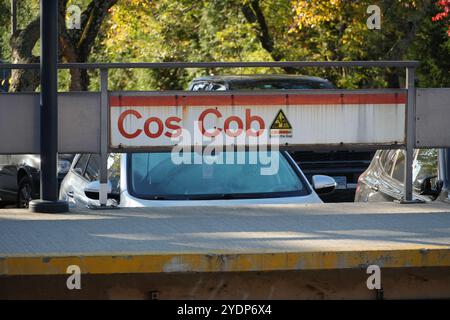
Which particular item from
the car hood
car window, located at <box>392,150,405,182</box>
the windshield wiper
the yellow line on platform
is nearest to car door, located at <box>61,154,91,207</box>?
the car hood

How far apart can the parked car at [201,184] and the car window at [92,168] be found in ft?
3.06

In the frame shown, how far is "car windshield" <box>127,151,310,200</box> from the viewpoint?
8984 millimetres

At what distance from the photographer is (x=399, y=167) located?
30.6 feet

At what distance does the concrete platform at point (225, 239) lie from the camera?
5297 mm

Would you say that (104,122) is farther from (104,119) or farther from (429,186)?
(429,186)

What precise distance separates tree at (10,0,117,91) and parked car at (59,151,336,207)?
7.32 m

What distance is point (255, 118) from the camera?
795 centimetres

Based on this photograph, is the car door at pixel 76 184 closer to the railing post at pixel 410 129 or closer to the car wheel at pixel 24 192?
the railing post at pixel 410 129

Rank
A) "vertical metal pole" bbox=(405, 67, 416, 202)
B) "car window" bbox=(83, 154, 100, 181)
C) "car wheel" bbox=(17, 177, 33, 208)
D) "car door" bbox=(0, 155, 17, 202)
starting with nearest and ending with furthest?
"vertical metal pole" bbox=(405, 67, 416, 202) → "car window" bbox=(83, 154, 100, 181) → "car wheel" bbox=(17, 177, 33, 208) → "car door" bbox=(0, 155, 17, 202)

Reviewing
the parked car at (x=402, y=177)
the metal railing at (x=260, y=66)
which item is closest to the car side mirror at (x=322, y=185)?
the parked car at (x=402, y=177)

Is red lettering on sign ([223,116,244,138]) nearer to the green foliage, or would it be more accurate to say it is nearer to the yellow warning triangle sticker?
the yellow warning triangle sticker

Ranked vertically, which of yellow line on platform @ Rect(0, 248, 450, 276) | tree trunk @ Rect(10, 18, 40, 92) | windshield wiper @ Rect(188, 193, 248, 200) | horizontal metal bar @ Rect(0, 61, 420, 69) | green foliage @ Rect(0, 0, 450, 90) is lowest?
yellow line on platform @ Rect(0, 248, 450, 276)

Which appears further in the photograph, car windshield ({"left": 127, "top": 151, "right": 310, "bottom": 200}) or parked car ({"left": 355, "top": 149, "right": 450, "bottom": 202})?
car windshield ({"left": 127, "top": 151, "right": 310, "bottom": 200})
